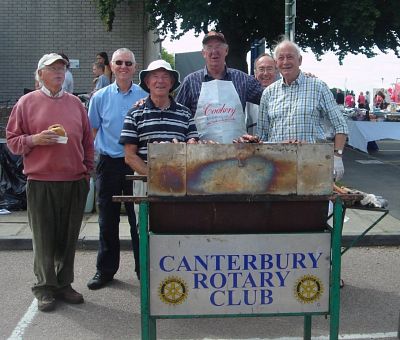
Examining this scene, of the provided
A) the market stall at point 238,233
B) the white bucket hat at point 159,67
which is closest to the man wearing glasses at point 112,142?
the white bucket hat at point 159,67

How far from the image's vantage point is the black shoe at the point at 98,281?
4676 mm

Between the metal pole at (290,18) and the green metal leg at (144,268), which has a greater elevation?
the metal pole at (290,18)

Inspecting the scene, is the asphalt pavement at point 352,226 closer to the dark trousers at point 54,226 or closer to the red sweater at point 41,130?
the dark trousers at point 54,226

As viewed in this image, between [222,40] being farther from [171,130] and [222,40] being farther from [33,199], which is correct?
[33,199]

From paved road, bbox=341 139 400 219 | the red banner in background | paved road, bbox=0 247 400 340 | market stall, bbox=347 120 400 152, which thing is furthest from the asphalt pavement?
the red banner in background

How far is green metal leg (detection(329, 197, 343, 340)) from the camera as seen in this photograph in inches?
111

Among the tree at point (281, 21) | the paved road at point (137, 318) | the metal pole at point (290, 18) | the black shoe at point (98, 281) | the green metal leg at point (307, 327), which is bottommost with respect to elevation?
the paved road at point (137, 318)

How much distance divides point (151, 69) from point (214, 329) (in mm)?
1805

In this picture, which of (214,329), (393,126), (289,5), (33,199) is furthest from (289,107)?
(393,126)

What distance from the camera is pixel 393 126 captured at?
45.5ft

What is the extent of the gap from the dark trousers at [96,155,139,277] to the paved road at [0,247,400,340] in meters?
0.24

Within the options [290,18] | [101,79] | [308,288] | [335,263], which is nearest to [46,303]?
[308,288]

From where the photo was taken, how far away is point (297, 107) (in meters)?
3.96

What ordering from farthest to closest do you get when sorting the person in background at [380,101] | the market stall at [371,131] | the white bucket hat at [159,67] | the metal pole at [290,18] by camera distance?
the person in background at [380,101] → the market stall at [371,131] → the metal pole at [290,18] → the white bucket hat at [159,67]
